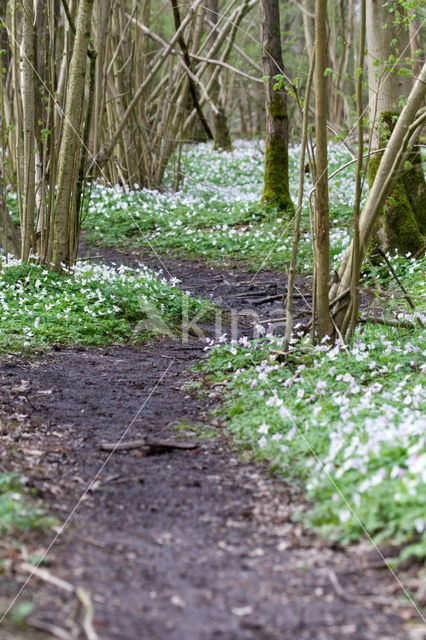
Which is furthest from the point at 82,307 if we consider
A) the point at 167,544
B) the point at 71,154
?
the point at 167,544

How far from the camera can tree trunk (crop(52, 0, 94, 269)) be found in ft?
23.5

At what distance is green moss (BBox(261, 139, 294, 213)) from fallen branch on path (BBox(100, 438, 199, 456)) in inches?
308

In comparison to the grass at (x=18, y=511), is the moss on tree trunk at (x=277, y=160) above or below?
above

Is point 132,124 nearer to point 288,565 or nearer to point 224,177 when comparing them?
point 224,177

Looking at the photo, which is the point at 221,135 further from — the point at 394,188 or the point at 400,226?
the point at 400,226

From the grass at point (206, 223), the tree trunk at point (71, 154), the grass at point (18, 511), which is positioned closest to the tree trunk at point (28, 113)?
the tree trunk at point (71, 154)

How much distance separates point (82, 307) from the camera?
22.4ft

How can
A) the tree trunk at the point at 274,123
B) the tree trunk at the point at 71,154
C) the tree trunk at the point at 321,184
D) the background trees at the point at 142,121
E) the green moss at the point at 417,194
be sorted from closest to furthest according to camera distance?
the tree trunk at the point at 321,184
the background trees at the point at 142,121
the tree trunk at the point at 71,154
the green moss at the point at 417,194
the tree trunk at the point at 274,123

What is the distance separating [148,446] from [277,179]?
825cm

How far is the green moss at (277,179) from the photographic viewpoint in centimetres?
1155

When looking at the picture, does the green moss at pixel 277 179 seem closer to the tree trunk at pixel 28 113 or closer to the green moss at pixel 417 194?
the green moss at pixel 417 194

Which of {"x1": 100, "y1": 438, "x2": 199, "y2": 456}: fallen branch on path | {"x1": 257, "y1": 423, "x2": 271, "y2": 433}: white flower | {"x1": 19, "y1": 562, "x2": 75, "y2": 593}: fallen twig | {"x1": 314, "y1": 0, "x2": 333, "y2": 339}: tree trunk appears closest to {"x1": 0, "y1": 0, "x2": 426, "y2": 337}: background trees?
{"x1": 314, "y1": 0, "x2": 333, "y2": 339}: tree trunk

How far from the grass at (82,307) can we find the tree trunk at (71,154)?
27 cm

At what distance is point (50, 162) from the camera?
301 inches
